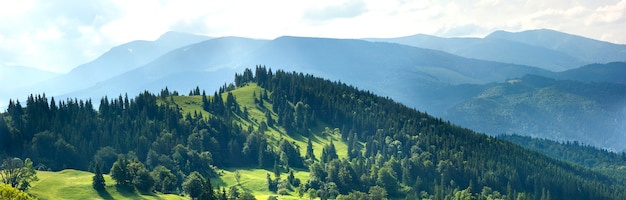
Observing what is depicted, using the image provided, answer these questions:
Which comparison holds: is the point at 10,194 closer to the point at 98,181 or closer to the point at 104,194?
the point at 104,194

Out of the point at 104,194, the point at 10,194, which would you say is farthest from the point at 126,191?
the point at 10,194

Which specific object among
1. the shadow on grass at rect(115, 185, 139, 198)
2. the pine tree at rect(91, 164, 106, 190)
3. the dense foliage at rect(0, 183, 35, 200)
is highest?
the dense foliage at rect(0, 183, 35, 200)

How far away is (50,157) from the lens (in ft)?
634

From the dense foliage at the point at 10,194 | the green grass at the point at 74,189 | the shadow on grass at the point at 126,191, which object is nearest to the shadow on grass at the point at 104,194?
the green grass at the point at 74,189

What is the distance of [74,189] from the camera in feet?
463

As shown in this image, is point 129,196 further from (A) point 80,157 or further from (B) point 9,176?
(A) point 80,157

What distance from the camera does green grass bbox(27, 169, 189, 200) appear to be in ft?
447

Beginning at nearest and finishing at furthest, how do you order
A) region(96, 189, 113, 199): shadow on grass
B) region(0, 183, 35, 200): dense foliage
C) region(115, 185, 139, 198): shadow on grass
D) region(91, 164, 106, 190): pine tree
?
region(0, 183, 35, 200): dense foliage → region(96, 189, 113, 199): shadow on grass → region(91, 164, 106, 190): pine tree → region(115, 185, 139, 198): shadow on grass

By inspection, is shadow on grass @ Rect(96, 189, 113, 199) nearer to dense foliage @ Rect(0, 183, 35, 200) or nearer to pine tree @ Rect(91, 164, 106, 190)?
pine tree @ Rect(91, 164, 106, 190)

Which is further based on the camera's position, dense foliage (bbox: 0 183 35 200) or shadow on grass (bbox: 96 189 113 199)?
shadow on grass (bbox: 96 189 113 199)

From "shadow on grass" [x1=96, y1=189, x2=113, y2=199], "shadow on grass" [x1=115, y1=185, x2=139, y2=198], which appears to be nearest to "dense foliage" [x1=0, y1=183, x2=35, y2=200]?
"shadow on grass" [x1=96, y1=189, x2=113, y2=199]

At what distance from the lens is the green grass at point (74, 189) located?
13638 centimetres

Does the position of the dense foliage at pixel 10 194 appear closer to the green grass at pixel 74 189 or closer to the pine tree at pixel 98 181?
the green grass at pixel 74 189

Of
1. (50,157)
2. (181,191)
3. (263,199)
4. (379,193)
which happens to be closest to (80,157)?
(50,157)
